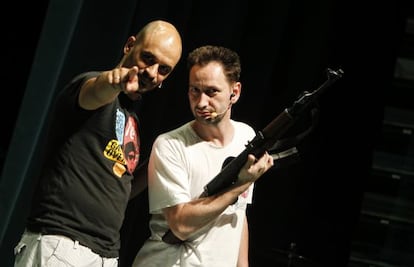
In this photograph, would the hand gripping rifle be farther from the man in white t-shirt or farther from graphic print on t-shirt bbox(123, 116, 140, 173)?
graphic print on t-shirt bbox(123, 116, 140, 173)

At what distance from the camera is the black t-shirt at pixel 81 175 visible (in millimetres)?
1396

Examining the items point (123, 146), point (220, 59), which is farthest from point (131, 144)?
point (220, 59)

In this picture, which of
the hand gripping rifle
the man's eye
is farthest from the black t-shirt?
the hand gripping rifle

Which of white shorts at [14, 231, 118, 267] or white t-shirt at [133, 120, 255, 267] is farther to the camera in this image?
white t-shirt at [133, 120, 255, 267]

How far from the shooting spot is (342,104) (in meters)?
2.23

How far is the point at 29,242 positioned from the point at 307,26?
111 centimetres

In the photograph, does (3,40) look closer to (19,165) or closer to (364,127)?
(19,165)

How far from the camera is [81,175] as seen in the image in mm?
1415

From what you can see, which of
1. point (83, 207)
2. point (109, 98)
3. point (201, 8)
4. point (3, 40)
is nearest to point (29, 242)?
point (83, 207)

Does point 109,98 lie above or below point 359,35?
below

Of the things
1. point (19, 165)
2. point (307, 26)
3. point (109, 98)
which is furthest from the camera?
point (307, 26)

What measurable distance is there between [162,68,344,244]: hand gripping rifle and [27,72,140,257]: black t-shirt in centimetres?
21

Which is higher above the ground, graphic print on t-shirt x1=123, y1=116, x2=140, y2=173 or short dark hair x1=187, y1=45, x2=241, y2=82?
short dark hair x1=187, y1=45, x2=241, y2=82

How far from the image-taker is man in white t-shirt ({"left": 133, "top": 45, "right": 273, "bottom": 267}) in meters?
1.57
